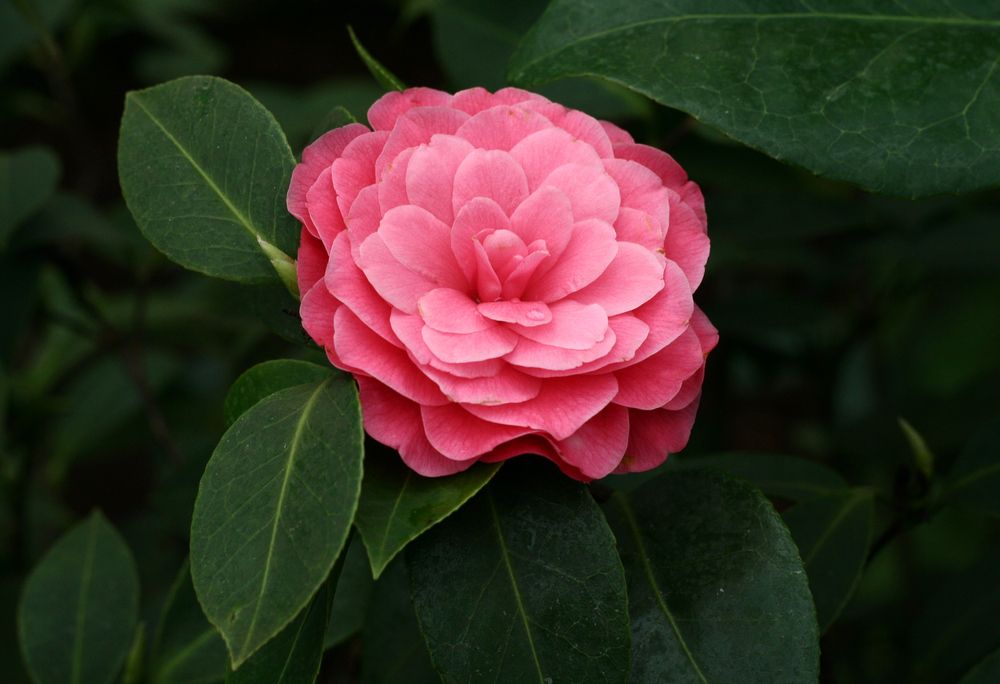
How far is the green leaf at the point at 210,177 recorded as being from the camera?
0.61m

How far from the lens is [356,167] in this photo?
564 millimetres

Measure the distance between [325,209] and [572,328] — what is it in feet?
0.65

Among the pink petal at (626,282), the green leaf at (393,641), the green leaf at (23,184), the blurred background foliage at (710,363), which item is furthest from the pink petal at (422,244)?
the green leaf at (23,184)

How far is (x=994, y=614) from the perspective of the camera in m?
1.05

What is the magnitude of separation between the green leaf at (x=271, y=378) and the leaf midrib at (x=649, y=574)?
29 centimetres

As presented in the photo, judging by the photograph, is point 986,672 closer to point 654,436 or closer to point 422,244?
point 654,436

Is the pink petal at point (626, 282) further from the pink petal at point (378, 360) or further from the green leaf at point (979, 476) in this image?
the green leaf at point (979, 476)

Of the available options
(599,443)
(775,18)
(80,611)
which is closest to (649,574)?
(599,443)

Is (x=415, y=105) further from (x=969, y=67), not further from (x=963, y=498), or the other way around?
(x=963, y=498)

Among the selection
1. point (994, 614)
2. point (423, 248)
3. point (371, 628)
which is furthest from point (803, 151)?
point (994, 614)

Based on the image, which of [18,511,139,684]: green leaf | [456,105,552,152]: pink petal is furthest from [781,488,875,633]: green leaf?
[18,511,139,684]: green leaf

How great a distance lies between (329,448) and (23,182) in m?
0.94

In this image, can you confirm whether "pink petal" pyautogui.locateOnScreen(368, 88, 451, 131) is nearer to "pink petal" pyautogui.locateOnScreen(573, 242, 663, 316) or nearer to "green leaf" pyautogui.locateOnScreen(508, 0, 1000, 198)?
"green leaf" pyautogui.locateOnScreen(508, 0, 1000, 198)

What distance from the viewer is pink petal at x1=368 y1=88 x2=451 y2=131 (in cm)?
60
